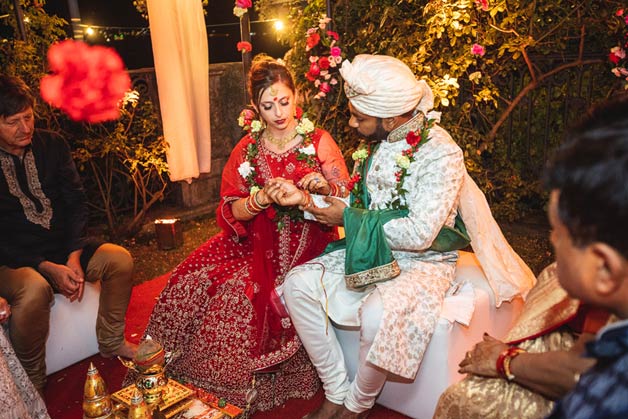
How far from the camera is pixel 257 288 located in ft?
9.99

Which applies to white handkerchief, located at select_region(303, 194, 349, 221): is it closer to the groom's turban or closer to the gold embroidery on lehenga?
the groom's turban

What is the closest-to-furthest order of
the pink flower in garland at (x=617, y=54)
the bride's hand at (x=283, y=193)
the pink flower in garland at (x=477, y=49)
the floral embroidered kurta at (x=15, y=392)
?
the floral embroidered kurta at (x=15, y=392), the bride's hand at (x=283, y=193), the pink flower in garland at (x=617, y=54), the pink flower in garland at (x=477, y=49)

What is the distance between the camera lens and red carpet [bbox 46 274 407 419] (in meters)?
2.85

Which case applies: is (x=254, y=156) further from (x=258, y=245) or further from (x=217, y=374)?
(x=217, y=374)

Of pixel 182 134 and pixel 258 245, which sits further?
pixel 182 134

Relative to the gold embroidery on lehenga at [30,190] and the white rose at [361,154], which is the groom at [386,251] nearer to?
the white rose at [361,154]

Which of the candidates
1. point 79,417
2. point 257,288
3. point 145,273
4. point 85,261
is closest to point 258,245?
point 257,288

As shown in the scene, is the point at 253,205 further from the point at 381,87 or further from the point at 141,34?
the point at 141,34

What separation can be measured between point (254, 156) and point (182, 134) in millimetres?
2627

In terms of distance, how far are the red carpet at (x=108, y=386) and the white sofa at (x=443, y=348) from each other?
11cm

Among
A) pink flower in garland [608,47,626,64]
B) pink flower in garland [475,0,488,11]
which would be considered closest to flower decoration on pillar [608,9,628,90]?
pink flower in garland [608,47,626,64]

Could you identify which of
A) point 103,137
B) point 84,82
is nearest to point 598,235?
point 84,82

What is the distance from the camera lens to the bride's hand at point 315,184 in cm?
303

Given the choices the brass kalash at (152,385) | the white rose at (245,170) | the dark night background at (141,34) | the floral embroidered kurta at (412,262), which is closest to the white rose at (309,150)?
the white rose at (245,170)
